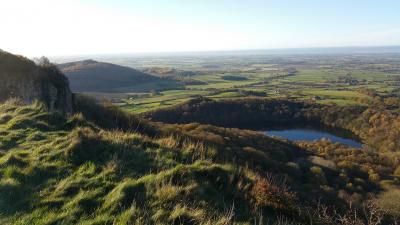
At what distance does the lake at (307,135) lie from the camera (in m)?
105

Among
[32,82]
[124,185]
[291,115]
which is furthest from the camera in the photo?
[291,115]

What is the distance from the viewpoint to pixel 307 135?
111m

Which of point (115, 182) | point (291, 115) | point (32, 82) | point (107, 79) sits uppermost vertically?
point (115, 182)

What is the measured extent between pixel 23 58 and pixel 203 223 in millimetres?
30023

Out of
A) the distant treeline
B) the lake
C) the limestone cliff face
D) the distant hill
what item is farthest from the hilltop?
the distant hill

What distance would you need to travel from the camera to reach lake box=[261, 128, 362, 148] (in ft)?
345

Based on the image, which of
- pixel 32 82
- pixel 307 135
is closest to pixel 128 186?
pixel 32 82

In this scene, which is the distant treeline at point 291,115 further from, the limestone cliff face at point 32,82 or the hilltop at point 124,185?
the hilltop at point 124,185

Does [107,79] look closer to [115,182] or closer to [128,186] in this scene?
[115,182]

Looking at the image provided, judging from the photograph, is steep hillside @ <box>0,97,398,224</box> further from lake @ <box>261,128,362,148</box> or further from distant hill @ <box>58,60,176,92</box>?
distant hill @ <box>58,60,176,92</box>

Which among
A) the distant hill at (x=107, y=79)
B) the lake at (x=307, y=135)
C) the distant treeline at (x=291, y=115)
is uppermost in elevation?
the distant hill at (x=107, y=79)

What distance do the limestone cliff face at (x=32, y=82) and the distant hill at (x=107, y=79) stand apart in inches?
3852

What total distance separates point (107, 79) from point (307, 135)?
277 feet

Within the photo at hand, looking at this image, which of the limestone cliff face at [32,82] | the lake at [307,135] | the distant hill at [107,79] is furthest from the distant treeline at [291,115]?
the limestone cliff face at [32,82]
